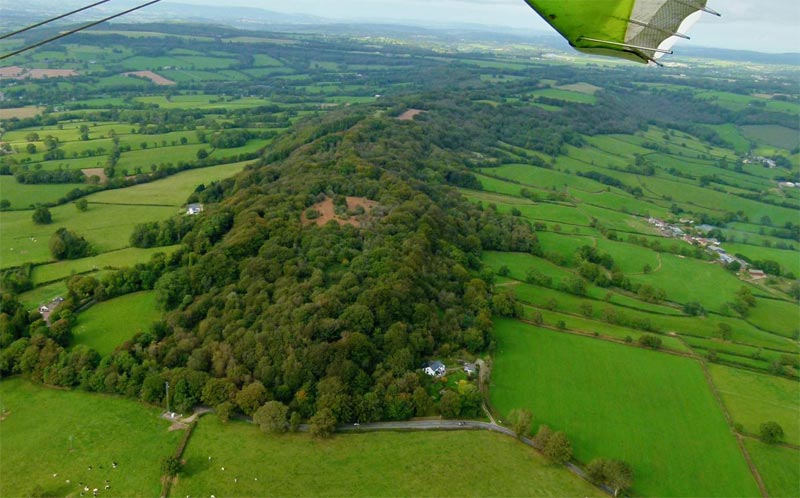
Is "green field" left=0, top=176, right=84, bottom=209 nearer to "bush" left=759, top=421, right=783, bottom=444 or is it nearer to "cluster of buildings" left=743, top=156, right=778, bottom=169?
"bush" left=759, top=421, right=783, bottom=444

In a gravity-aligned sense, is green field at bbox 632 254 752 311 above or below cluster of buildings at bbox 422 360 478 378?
above

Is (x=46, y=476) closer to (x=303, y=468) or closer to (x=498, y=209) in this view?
(x=303, y=468)

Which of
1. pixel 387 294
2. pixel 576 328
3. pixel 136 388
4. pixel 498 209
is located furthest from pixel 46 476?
pixel 498 209

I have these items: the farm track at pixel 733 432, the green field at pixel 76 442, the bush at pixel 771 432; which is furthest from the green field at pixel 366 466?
the bush at pixel 771 432

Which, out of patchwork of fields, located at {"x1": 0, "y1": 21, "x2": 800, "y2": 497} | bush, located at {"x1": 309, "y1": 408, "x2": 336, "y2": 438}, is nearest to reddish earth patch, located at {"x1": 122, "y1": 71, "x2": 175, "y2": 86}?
patchwork of fields, located at {"x1": 0, "y1": 21, "x2": 800, "y2": 497}

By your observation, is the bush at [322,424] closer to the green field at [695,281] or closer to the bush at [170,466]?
the bush at [170,466]

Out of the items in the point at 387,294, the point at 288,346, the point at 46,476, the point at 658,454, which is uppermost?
the point at 387,294
